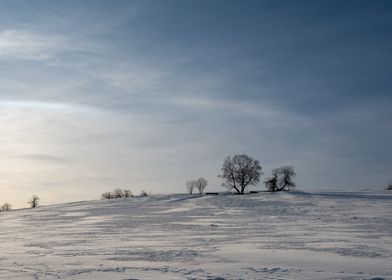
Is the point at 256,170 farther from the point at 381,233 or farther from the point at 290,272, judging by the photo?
the point at 290,272

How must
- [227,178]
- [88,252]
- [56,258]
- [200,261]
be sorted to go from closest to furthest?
[200,261], [56,258], [88,252], [227,178]

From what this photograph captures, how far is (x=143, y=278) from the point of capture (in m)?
10.5

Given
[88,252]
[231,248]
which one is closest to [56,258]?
[88,252]

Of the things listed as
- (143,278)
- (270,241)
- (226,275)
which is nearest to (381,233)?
(270,241)

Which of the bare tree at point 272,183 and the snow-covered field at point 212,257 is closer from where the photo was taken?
the snow-covered field at point 212,257

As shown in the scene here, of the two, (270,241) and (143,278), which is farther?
(270,241)

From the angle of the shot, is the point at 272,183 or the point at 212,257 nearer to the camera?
the point at 212,257

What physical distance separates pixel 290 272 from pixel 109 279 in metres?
4.24

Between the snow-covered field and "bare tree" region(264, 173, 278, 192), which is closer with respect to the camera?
the snow-covered field

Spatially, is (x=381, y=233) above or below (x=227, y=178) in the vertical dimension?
below

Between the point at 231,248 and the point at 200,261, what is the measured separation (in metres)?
3.14

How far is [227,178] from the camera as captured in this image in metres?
101

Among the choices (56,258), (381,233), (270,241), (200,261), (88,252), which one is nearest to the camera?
(200,261)

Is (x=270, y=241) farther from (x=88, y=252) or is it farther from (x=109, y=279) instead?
(x=109, y=279)
